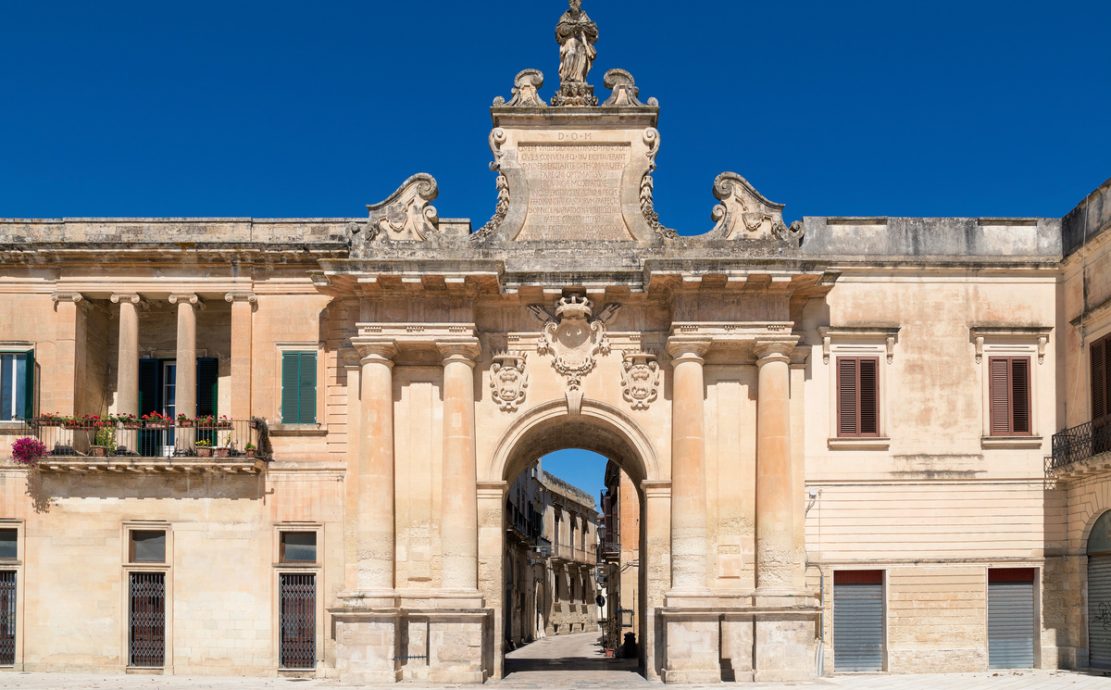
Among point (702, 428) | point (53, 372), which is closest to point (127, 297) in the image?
point (53, 372)

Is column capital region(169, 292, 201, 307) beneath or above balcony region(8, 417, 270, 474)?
above

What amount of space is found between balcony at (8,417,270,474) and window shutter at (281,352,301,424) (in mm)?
570

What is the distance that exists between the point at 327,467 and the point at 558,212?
7.24 m

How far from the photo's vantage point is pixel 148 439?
2831cm

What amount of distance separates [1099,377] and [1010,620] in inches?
A: 209

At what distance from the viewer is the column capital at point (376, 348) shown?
26.9 m

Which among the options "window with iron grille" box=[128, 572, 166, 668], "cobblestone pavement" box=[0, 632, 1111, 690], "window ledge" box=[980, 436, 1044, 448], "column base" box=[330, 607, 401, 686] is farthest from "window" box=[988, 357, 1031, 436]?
"window with iron grille" box=[128, 572, 166, 668]

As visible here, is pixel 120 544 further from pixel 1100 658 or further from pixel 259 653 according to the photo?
pixel 1100 658

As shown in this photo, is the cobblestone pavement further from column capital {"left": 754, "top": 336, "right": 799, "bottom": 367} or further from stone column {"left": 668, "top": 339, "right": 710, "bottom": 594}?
column capital {"left": 754, "top": 336, "right": 799, "bottom": 367}

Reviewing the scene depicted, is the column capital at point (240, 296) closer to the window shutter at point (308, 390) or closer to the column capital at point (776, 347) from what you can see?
the window shutter at point (308, 390)

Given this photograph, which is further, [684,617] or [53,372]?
[53,372]

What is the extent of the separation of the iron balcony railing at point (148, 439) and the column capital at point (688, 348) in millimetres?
8814

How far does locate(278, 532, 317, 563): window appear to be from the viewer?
27859 millimetres

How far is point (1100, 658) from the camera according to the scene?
25.9 meters
